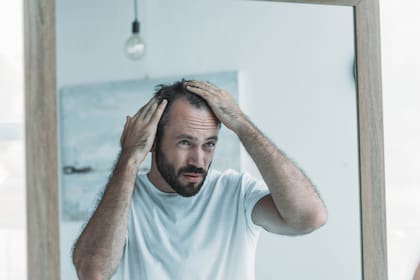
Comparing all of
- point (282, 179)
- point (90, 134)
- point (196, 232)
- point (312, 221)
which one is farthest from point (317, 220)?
point (90, 134)

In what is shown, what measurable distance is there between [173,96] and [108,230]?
289 millimetres

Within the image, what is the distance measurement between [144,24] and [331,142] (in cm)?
48

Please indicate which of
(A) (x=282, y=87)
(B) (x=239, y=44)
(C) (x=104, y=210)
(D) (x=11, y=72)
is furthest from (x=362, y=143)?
(D) (x=11, y=72)

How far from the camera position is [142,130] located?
4.30ft

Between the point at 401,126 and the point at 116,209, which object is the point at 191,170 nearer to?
the point at 116,209

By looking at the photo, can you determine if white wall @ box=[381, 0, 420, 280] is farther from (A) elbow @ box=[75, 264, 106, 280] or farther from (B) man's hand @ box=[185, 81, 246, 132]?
(A) elbow @ box=[75, 264, 106, 280]

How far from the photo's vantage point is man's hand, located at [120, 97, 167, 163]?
1.30 metres

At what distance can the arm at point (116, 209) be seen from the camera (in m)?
1.27

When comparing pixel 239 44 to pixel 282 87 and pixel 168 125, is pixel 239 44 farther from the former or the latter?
pixel 168 125

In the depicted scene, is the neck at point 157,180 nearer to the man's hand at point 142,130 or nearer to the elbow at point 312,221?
the man's hand at point 142,130

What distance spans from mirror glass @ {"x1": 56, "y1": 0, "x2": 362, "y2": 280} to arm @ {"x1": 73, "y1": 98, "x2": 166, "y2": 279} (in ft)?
0.07

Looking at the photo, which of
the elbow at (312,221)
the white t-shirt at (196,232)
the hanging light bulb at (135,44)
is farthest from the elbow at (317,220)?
the hanging light bulb at (135,44)

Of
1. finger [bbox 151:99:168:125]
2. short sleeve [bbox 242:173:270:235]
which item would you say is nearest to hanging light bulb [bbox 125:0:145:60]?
finger [bbox 151:99:168:125]

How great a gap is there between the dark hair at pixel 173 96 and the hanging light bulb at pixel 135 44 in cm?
7
